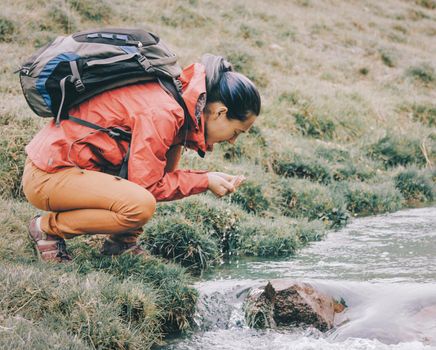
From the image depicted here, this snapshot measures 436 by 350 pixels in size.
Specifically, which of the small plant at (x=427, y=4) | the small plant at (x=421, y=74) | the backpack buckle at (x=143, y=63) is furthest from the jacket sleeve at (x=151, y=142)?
the small plant at (x=427, y=4)

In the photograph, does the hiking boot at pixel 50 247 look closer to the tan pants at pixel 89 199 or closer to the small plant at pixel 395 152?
the tan pants at pixel 89 199

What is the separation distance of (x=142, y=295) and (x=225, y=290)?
0.98 metres

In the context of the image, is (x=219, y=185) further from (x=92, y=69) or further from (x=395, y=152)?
(x=395, y=152)

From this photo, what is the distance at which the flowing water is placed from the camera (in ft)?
13.6

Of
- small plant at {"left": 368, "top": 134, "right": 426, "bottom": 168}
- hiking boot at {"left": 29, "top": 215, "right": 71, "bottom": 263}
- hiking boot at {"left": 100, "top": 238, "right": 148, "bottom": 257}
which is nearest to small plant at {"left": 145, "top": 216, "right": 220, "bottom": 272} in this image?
hiking boot at {"left": 100, "top": 238, "right": 148, "bottom": 257}

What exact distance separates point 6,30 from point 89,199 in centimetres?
660

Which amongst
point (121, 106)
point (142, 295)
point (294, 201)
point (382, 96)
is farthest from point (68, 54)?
point (382, 96)

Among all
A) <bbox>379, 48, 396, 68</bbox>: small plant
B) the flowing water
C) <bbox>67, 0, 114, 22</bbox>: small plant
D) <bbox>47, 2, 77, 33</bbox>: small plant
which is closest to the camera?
the flowing water

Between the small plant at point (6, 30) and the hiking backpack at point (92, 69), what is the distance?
242 inches

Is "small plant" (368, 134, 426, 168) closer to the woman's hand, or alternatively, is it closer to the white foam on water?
the woman's hand

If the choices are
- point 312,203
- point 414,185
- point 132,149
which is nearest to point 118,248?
point 132,149

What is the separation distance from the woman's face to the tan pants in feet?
2.18

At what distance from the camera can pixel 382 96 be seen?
1322cm

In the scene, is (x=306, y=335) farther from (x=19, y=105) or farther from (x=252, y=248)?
(x=19, y=105)
